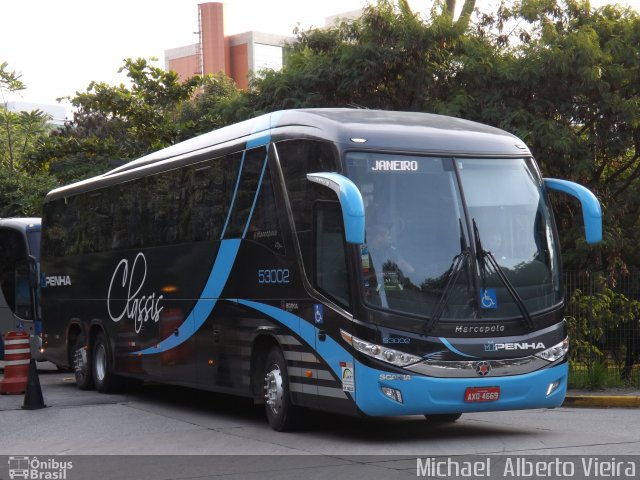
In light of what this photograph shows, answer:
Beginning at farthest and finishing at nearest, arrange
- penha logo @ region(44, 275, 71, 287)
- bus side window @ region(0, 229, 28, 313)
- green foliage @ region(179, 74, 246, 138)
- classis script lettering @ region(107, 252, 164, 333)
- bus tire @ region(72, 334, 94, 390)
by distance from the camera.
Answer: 1. bus side window @ region(0, 229, 28, 313)
2. green foliage @ region(179, 74, 246, 138)
3. penha logo @ region(44, 275, 71, 287)
4. bus tire @ region(72, 334, 94, 390)
5. classis script lettering @ region(107, 252, 164, 333)

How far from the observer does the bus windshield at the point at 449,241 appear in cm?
1112

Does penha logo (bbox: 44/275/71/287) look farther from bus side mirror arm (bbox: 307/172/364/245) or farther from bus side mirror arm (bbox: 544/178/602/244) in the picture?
bus side mirror arm (bbox: 544/178/602/244)

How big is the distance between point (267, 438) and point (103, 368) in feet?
22.7

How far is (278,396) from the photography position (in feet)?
40.6

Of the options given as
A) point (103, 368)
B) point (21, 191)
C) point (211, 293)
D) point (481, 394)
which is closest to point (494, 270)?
point (481, 394)

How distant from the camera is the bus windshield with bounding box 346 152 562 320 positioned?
11125mm

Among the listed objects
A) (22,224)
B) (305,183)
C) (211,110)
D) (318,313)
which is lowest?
(318,313)

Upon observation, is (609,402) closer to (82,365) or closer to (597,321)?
(597,321)

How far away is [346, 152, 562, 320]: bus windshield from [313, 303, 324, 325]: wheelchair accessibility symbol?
75 centimetres

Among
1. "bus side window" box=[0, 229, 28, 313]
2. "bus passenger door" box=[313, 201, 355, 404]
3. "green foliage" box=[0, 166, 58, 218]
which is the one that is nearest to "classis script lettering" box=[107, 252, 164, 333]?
"bus passenger door" box=[313, 201, 355, 404]

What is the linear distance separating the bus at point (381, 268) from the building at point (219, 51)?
9695cm

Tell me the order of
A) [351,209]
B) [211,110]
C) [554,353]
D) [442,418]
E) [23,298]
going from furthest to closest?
[211,110] < [23,298] < [442,418] < [554,353] < [351,209]

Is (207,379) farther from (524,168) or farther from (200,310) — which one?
(524,168)

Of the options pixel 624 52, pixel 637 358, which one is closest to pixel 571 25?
pixel 624 52
